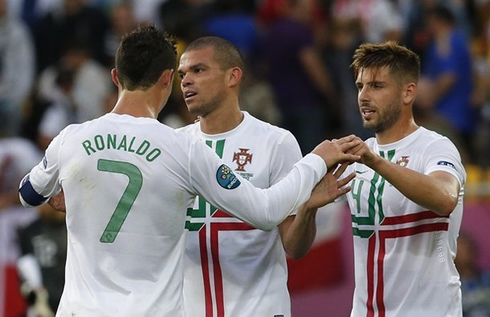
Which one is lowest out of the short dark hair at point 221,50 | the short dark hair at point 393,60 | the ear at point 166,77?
the ear at point 166,77

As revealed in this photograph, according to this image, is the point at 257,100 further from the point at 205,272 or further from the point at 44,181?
the point at 44,181

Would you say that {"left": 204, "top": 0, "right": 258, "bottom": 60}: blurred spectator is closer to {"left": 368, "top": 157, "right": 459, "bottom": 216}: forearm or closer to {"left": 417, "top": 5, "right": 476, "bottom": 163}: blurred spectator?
{"left": 417, "top": 5, "right": 476, "bottom": 163}: blurred spectator

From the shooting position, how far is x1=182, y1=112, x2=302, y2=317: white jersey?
26.0 feet

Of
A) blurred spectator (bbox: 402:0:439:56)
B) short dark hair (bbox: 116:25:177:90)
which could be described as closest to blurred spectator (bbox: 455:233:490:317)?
blurred spectator (bbox: 402:0:439:56)

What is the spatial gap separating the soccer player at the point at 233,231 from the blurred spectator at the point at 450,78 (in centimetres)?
718

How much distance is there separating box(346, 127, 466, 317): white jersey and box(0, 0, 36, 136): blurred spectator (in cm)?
867

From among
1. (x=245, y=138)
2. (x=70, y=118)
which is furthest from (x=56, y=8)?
(x=245, y=138)

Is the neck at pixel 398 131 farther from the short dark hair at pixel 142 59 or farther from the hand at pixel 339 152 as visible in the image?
the short dark hair at pixel 142 59

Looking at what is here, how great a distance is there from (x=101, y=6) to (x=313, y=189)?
9.77m

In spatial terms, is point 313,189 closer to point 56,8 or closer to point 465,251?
point 465,251

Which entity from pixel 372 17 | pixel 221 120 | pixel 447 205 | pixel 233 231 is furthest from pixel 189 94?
pixel 372 17

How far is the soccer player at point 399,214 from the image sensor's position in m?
7.59

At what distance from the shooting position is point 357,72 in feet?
26.2

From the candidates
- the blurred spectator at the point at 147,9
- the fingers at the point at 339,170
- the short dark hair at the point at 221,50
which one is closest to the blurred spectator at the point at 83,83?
the blurred spectator at the point at 147,9
